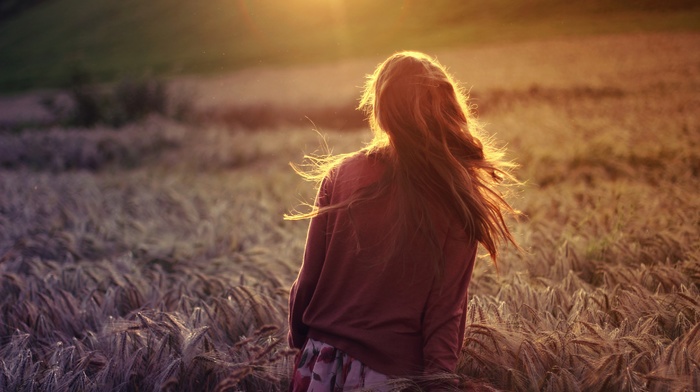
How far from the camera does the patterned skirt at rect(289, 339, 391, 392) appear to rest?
2268 mm

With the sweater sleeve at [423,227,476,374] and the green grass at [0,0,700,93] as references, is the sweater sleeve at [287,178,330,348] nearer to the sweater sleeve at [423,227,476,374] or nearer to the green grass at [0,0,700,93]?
the sweater sleeve at [423,227,476,374]

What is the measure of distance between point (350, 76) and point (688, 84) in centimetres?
1456

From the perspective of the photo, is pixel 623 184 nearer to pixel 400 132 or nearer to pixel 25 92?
pixel 400 132

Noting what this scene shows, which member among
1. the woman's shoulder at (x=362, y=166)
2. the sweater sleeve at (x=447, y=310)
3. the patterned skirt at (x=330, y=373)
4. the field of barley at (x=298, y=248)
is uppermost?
the woman's shoulder at (x=362, y=166)

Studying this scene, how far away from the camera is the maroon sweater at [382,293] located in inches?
88.9

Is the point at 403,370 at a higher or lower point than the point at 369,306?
lower

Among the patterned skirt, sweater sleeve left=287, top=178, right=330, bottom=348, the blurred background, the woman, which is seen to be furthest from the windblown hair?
the blurred background

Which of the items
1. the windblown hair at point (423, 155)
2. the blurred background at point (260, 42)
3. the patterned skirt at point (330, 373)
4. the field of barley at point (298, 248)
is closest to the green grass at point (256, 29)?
the blurred background at point (260, 42)

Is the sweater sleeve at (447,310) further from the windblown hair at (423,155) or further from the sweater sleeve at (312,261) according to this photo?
the sweater sleeve at (312,261)

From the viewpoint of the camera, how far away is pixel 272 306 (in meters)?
3.38

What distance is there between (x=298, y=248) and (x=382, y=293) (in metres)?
→ 2.79

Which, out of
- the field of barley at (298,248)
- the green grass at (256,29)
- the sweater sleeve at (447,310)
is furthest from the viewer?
the green grass at (256,29)

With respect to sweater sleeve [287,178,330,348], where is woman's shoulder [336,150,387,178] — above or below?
above

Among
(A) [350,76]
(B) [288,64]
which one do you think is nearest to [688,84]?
(A) [350,76]
